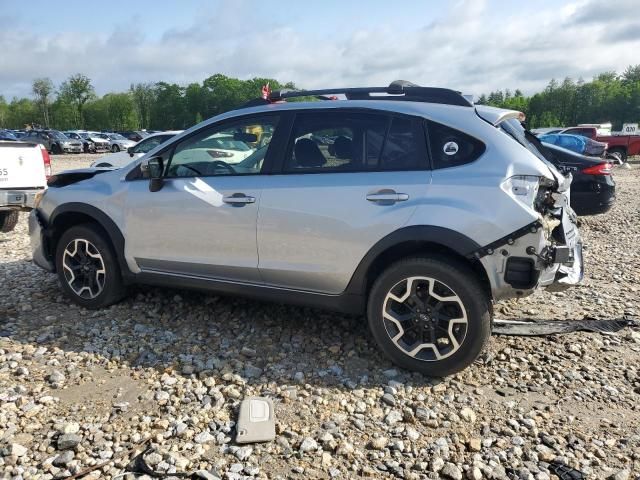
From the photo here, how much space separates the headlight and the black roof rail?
0.73 m

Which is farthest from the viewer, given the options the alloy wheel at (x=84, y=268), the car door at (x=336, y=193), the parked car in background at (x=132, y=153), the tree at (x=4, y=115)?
the tree at (x=4, y=115)

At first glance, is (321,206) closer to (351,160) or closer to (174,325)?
(351,160)

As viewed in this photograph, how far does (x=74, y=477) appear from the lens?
8.70 ft

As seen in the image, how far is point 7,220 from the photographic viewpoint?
26.1ft

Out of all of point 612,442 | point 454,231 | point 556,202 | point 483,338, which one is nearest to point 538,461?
point 612,442

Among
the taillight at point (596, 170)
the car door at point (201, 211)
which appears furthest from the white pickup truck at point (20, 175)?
the taillight at point (596, 170)

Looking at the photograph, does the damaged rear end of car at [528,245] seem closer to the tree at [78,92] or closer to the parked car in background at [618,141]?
the parked car in background at [618,141]

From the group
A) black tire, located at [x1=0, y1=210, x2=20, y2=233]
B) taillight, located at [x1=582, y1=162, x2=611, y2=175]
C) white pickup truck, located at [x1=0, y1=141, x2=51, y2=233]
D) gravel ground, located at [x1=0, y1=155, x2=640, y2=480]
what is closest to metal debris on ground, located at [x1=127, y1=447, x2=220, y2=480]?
gravel ground, located at [x1=0, y1=155, x2=640, y2=480]

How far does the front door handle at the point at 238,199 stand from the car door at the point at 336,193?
0.38ft

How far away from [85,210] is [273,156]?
1.82 m

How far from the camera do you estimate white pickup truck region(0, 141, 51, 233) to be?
23.5 ft

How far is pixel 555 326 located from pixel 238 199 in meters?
2.75

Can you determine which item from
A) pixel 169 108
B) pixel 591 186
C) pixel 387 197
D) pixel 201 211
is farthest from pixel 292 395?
pixel 169 108

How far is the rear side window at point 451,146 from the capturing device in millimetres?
3424
